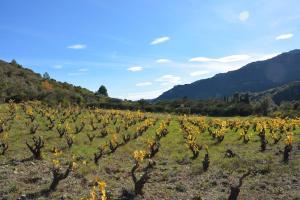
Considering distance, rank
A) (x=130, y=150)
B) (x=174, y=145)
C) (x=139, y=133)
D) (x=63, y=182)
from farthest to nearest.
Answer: (x=139, y=133)
(x=174, y=145)
(x=130, y=150)
(x=63, y=182)

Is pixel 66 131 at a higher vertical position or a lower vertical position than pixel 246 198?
higher

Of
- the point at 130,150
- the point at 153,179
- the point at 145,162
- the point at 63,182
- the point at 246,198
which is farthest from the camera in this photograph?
the point at 130,150

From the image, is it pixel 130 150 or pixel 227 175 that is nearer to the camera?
pixel 227 175

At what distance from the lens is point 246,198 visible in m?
15.7

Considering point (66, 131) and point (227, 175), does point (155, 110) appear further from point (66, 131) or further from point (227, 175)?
point (227, 175)

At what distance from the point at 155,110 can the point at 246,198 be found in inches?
2435

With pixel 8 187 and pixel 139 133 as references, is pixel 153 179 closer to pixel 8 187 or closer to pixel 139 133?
pixel 8 187

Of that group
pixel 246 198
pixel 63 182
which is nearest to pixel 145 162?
pixel 63 182

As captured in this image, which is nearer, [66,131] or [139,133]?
[66,131]

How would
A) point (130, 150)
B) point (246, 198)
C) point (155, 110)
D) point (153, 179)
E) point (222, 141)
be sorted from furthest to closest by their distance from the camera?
point (155, 110) < point (222, 141) < point (130, 150) < point (153, 179) < point (246, 198)

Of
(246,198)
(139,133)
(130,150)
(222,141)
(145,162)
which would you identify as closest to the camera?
(246,198)

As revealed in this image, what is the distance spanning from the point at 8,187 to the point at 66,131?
15.2 metres

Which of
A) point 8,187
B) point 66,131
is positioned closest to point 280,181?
point 8,187

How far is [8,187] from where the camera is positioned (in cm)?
1664
